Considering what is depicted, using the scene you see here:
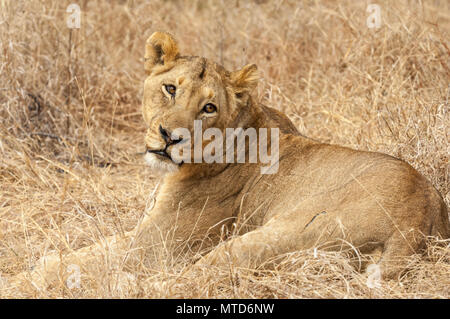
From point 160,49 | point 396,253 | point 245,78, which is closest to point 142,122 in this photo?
point 160,49

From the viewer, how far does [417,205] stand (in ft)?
11.9

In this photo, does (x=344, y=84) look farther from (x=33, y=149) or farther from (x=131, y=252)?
(x=131, y=252)

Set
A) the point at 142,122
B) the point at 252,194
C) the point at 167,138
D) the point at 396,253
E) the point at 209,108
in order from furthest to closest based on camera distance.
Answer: the point at 142,122, the point at 252,194, the point at 209,108, the point at 167,138, the point at 396,253

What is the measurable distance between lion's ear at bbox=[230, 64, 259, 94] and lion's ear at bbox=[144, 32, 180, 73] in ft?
1.29

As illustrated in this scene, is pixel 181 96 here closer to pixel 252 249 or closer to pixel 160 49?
pixel 160 49

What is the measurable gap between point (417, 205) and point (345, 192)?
39 cm

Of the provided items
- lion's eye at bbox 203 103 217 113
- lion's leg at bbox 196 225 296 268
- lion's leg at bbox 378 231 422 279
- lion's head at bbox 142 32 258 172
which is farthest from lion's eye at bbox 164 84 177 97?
lion's leg at bbox 378 231 422 279

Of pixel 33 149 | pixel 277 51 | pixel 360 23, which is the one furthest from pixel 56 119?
pixel 360 23

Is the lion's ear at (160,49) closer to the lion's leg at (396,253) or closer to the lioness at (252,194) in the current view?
the lioness at (252,194)

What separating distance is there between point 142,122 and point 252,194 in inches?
119

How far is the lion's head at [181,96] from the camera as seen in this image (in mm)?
3943

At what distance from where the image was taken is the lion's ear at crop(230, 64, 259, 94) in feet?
13.7

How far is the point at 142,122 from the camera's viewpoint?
22.9ft

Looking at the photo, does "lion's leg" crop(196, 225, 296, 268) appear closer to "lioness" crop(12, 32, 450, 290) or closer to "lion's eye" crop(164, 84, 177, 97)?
"lioness" crop(12, 32, 450, 290)
